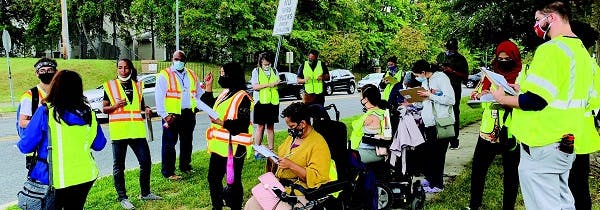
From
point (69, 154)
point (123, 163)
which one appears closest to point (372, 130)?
point (69, 154)

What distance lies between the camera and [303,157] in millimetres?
4262

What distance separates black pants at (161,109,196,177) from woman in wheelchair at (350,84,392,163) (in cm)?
288

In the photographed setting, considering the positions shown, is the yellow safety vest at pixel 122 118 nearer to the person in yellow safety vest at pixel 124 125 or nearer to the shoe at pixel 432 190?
the person in yellow safety vest at pixel 124 125

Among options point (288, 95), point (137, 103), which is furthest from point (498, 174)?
point (288, 95)

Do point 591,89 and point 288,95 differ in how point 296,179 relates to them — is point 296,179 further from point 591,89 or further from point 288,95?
point 288,95

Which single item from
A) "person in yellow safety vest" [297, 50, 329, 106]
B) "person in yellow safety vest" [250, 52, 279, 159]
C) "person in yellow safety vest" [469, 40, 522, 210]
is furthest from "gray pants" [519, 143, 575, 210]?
"person in yellow safety vest" [297, 50, 329, 106]

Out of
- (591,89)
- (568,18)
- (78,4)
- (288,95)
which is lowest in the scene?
(288,95)

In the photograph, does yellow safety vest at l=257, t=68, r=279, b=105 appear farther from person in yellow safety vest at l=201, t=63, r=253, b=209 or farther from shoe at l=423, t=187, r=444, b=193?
person in yellow safety vest at l=201, t=63, r=253, b=209

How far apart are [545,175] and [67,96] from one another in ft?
10.9

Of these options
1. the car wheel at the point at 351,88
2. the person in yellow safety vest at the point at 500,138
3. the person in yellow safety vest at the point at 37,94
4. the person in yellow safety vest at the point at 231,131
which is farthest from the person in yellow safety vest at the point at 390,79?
the car wheel at the point at 351,88

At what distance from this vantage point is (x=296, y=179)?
4414 mm

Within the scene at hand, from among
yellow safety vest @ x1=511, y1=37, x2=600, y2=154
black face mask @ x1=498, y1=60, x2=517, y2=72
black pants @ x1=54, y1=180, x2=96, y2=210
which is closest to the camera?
yellow safety vest @ x1=511, y1=37, x2=600, y2=154

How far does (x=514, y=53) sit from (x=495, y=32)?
815cm

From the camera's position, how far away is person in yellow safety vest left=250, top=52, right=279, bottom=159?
8.85 meters
